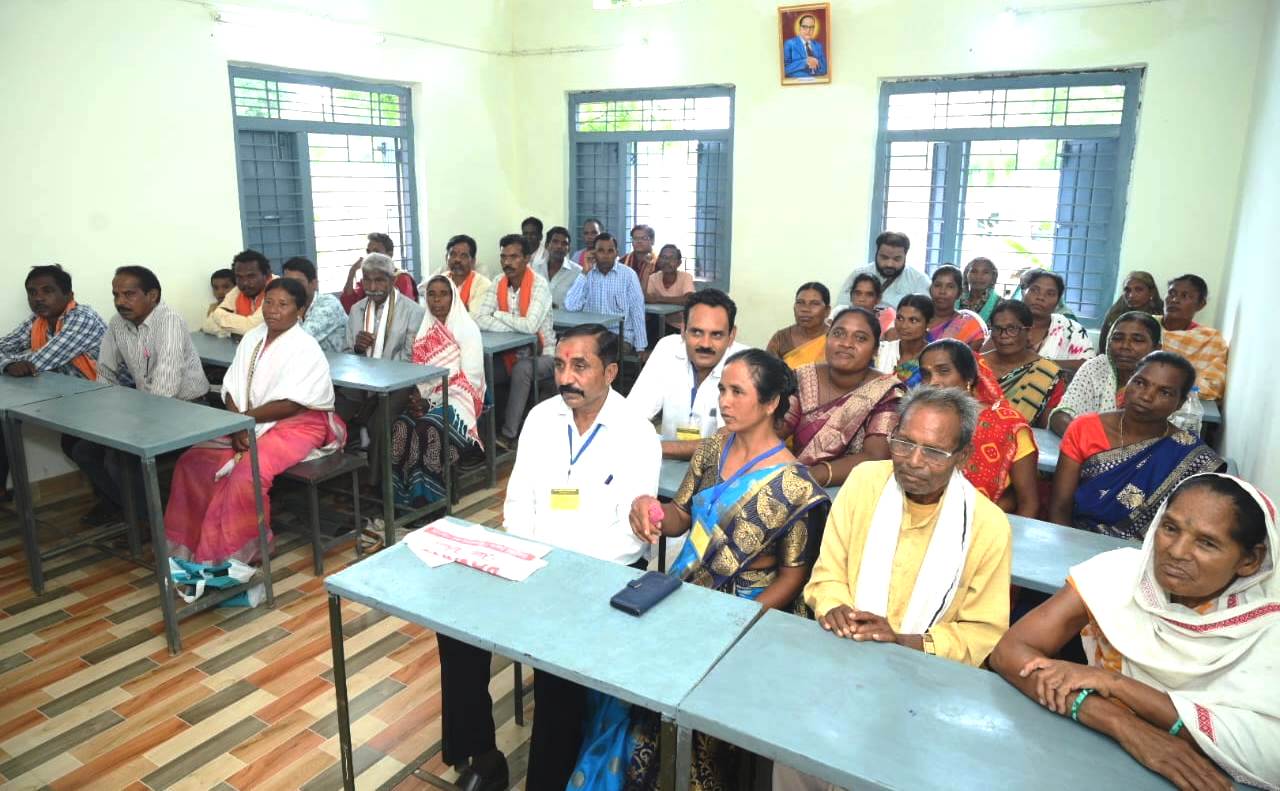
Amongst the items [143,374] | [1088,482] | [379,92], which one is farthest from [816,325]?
[379,92]

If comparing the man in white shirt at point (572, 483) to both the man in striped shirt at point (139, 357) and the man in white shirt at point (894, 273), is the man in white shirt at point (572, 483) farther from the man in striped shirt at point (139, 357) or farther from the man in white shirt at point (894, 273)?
the man in white shirt at point (894, 273)

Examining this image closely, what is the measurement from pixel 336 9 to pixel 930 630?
6588 mm

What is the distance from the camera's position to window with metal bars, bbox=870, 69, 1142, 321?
6.28 metres

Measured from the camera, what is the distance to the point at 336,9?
6637 mm

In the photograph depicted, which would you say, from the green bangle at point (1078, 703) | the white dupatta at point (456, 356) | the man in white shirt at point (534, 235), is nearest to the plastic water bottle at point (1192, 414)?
the green bangle at point (1078, 703)

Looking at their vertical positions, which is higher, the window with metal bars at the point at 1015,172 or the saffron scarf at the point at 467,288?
the window with metal bars at the point at 1015,172

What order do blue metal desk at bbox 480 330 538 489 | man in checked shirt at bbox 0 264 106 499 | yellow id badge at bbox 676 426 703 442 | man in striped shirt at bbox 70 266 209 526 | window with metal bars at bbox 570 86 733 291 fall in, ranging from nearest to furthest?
yellow id badge at bbox 676 426 703 442 → man in striped shirt at bbox 70 266 209 526 → man in checked shirt at bbox 0 264 106 499 → blue metal desk at bbox 480 330 538 489 → window with metal bars at bbox 570 86 733 291

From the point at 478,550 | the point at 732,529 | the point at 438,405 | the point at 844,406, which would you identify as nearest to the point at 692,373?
the point at 844,406

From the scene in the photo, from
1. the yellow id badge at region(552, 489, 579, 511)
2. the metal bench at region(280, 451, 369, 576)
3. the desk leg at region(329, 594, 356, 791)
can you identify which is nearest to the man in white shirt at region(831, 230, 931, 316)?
the metal bench at region(280, 451, 369, 576)

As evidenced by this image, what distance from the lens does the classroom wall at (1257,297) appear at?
10.6 ft

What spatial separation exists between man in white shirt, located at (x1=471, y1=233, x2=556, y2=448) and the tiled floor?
236 centimetres

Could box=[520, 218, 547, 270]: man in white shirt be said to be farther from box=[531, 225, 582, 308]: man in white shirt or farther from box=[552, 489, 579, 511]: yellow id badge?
box=[552, 489, 579, 511]: yellow id badge

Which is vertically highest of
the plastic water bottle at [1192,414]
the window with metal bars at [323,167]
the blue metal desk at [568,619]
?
the window with metal bars at [323,167]

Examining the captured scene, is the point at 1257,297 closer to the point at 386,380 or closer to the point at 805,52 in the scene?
the point at 805,52
